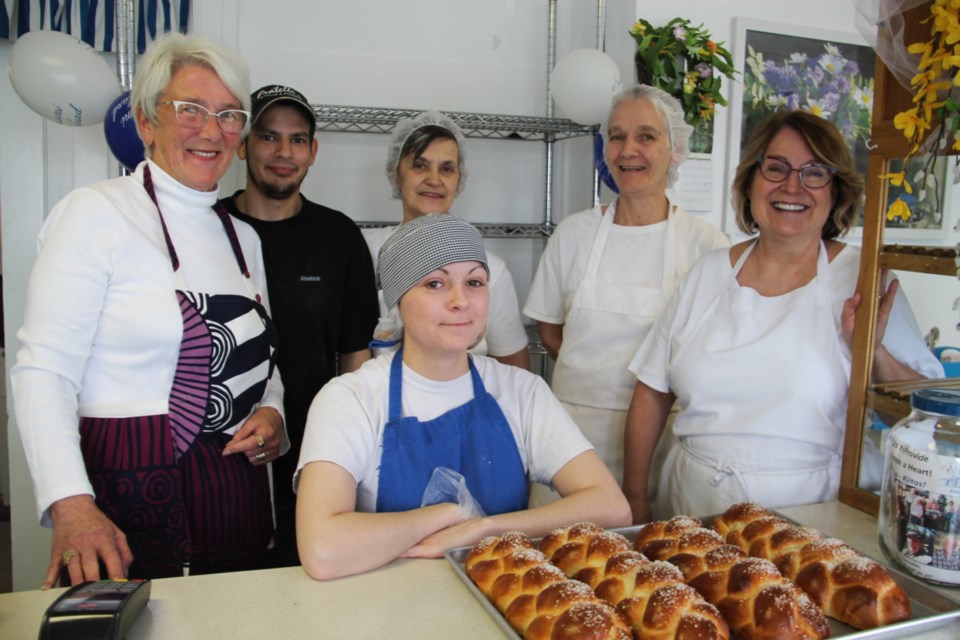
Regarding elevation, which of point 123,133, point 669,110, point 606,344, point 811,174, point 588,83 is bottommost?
point 606,344

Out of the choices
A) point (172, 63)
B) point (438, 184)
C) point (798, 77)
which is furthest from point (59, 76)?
point (798, 77)

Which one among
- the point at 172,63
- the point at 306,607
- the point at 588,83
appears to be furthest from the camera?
the point at 588,83

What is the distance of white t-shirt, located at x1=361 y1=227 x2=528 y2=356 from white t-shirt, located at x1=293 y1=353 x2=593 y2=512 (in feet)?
2.55

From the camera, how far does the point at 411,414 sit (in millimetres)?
1519

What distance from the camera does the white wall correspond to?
283cm

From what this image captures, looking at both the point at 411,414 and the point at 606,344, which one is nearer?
the point at 411,414

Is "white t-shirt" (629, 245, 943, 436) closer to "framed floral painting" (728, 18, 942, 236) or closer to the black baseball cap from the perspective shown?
the black baseball cap

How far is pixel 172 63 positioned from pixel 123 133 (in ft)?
2.79

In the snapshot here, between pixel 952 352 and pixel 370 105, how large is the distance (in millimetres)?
2466

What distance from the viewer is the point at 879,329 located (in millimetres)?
1460

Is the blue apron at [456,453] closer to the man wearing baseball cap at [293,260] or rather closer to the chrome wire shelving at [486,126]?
the man wearing baseball cap at [293,260]

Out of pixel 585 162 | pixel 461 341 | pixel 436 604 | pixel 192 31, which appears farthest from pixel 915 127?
pixel 192 31

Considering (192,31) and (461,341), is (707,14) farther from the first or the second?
(461,341)

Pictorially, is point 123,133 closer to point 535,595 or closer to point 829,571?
point 535,595
